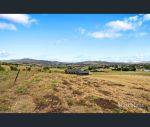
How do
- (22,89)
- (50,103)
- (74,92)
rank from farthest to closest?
(22,89) < (74,92) < (50,103)

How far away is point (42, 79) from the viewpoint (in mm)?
16719

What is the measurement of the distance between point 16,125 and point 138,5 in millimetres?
5111

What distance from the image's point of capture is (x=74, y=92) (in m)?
15.2

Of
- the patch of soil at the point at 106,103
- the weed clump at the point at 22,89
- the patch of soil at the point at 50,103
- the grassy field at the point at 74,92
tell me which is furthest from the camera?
the weed clump at the point at 22,89

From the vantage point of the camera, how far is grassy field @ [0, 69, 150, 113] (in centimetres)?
1312

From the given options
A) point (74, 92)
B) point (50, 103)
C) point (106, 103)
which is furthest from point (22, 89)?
point (106, 103)

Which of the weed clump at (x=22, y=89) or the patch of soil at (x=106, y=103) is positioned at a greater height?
the weed clump at (x=22, y=89)

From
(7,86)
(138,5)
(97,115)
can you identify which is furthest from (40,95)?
(138,5)

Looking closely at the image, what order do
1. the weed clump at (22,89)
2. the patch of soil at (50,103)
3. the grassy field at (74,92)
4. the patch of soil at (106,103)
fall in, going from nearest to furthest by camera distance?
the patch of soil at (50,103) < the grassy field at (74,92) < the patch of soil at (106,103) < the weed clump at (22,89)

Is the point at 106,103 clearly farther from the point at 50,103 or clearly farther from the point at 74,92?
the point at 50,103

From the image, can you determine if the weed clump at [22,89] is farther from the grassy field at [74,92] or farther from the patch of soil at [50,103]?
the patch of soil at [50,103]

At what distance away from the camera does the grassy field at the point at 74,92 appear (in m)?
13.1

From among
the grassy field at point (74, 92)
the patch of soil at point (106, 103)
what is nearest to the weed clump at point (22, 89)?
the grassy field at point (74, 92)

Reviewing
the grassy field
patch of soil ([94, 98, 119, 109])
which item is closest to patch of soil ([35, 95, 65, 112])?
the grassy field
